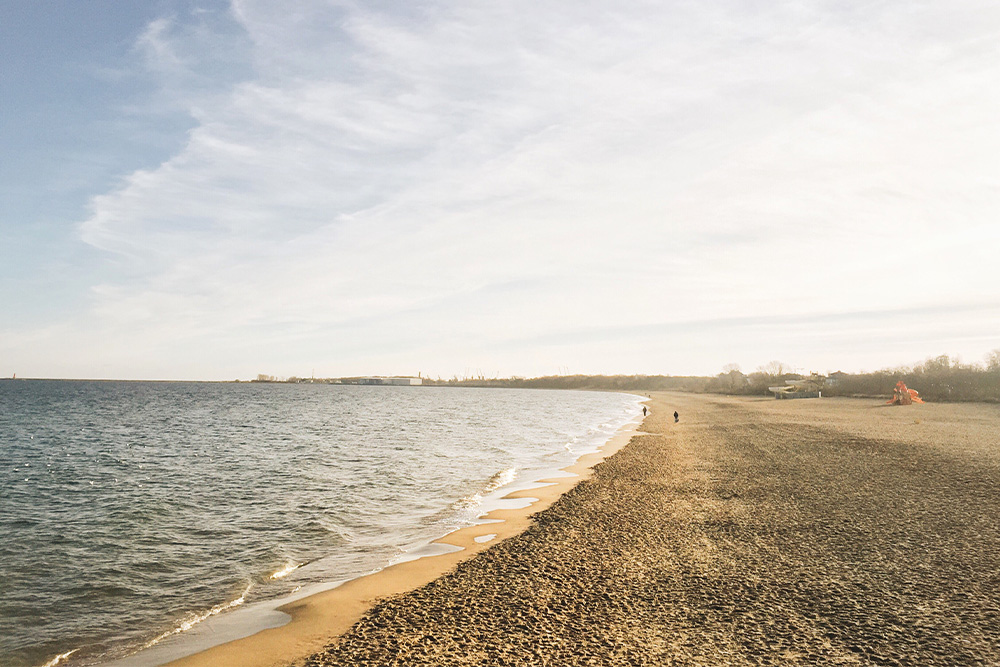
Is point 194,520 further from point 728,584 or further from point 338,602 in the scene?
point 728,584

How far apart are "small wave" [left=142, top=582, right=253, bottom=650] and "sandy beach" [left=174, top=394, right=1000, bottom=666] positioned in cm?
147

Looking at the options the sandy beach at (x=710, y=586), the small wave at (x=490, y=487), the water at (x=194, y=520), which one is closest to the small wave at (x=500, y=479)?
the small wave at (x=490, y=487)

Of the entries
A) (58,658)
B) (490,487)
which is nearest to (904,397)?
(490,487)

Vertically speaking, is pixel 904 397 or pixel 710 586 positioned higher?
pixel 904 397

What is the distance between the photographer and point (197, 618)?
10.3m

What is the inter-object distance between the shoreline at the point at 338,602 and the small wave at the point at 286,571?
53.7 inches

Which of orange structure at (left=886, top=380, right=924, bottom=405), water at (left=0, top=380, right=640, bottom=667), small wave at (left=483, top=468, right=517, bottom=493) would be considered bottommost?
small wave at (left=483, top=468, right=517, bottom=493)

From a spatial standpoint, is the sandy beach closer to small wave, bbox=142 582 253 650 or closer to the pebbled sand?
the pebbled sand

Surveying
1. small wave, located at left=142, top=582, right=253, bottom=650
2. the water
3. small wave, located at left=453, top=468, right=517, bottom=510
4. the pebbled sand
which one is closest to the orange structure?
the water

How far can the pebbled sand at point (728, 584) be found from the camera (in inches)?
297

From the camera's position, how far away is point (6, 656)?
349 inches

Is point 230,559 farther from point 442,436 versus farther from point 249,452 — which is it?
point 442,436

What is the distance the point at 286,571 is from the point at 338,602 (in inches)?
125

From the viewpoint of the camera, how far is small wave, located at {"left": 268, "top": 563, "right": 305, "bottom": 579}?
1252 centimetres
